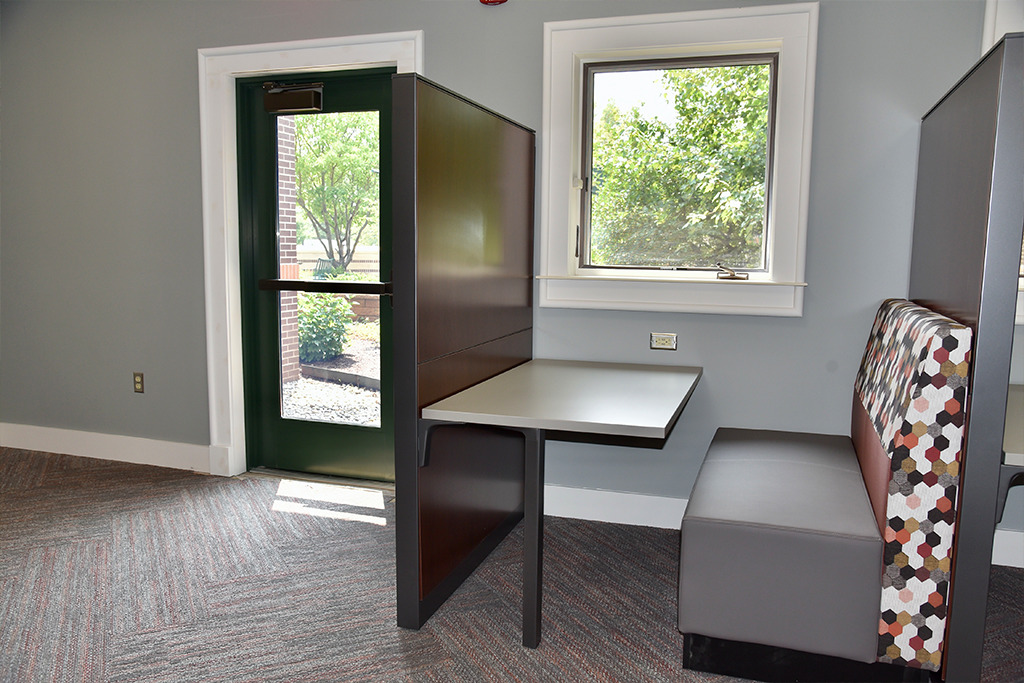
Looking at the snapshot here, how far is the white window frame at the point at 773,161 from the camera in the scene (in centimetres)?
286

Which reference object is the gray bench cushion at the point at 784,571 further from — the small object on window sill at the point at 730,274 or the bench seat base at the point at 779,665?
the small object on window sill at the point at 730,274

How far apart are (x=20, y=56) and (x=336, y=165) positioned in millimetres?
1872

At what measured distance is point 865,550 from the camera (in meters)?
1.86

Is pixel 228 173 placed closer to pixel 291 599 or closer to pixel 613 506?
pixel 291 599

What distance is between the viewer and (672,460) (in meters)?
3.20

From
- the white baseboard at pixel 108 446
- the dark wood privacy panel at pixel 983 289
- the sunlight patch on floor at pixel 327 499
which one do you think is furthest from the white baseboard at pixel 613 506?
the white baseboard at pixel 108 446

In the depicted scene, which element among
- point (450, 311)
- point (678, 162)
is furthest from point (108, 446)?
point (678, 162)

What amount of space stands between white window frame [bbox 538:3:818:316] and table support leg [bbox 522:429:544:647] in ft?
3.71

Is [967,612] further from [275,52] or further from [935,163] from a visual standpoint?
[275,52]

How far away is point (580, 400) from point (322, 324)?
5.95 feet

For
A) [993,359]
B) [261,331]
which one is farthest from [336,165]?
[993,359]

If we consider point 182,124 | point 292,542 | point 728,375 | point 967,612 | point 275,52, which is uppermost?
point 275,52

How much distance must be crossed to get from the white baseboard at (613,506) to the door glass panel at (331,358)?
3.20 ft

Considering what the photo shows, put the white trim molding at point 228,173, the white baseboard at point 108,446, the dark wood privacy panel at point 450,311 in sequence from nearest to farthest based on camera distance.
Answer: the dark wood privacy panel at point 450,311 → the white trim molding at point 228,173 → the white baseboard at point 108,446
